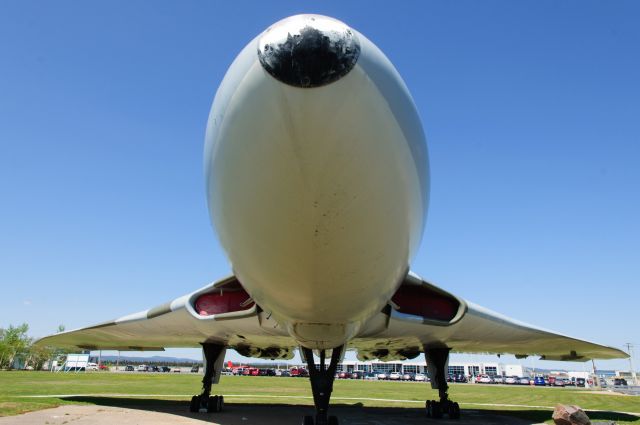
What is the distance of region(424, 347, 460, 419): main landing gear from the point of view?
9906mm

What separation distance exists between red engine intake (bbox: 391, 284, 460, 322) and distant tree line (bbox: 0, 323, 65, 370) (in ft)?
193

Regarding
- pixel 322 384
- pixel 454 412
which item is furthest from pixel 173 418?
pixel 454 412

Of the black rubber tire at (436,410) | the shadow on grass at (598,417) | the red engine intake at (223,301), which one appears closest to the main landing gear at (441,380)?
the black rubber tire at (436,410)

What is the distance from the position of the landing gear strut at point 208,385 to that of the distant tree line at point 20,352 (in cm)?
5371

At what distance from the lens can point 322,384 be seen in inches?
203

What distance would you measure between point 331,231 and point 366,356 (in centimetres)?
902

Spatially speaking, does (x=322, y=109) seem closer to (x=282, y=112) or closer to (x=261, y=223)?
(x=282, y=112)

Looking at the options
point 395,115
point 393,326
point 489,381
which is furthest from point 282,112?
point 489,381

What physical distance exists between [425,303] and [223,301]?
298cm

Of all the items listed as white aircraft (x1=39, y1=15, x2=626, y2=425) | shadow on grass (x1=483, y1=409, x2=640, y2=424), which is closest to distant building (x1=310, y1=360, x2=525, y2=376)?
shadow on grass (x1=483, y1=409, x2=640, y2=424)

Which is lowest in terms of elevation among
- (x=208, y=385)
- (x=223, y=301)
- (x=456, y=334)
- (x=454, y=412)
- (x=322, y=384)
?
(x=454, y=412)

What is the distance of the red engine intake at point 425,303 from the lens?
665 cm

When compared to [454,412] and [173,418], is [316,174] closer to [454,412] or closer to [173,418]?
[173,418]

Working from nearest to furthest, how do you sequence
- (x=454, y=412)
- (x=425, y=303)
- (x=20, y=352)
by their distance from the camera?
1. (x=425, y=303)
2. (x=454, y=412)
3. (x=20, y=352)
